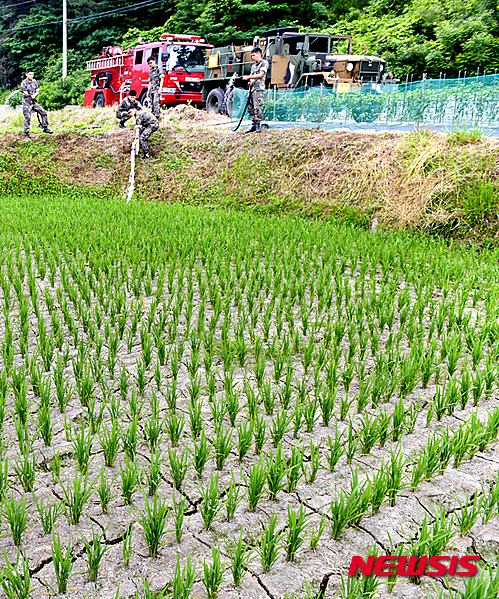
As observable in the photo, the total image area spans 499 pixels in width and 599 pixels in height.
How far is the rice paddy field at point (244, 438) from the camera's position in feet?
6.63

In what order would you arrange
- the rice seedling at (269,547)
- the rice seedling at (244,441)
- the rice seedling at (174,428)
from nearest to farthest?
the rice seedling at (269,547) → the rice seedling at (244,441) → the rice seedling at (174,428)

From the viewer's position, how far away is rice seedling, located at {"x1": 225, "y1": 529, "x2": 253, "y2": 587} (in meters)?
1.94

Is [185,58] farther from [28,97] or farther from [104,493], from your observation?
[104,493]

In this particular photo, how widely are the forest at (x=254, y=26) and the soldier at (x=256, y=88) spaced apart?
16.9 ft

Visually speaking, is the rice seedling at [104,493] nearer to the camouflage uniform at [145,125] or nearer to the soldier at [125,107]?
the camouflage uniform at [145,125]

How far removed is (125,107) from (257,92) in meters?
3.55

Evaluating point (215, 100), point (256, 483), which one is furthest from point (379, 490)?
point (215, 100)

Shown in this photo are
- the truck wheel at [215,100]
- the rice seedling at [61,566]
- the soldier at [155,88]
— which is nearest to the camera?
the rice seedling at [61,566]

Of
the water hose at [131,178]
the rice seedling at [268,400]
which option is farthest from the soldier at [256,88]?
the rice seedling at [268,400]

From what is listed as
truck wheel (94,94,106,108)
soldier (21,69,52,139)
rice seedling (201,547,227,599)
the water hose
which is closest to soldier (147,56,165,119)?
the water hose

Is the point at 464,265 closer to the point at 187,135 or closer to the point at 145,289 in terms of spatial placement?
the point at 145,289

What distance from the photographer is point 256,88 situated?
1158cm

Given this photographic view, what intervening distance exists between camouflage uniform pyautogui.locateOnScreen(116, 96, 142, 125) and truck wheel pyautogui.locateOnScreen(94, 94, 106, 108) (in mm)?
6849

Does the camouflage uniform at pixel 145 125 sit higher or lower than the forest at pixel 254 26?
lower
